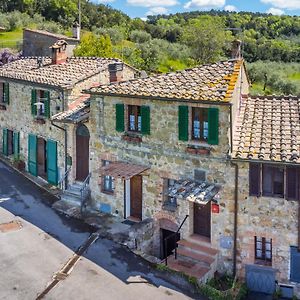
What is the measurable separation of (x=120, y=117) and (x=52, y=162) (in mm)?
6587

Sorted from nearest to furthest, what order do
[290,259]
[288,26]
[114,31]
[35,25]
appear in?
[290,259] → [114,31] → [35,25] → [288,26]

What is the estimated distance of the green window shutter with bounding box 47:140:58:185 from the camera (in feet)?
82.6

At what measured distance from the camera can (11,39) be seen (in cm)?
→ 6306

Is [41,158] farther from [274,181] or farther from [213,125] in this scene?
[274,181]

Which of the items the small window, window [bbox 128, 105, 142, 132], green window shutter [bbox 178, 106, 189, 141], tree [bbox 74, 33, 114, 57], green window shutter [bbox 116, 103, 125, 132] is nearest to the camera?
the small window

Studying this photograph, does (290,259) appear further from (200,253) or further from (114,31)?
(114,31)

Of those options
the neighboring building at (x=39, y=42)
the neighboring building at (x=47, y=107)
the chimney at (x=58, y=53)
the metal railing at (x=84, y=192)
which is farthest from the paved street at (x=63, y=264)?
the neighboring building at (x=39, y=42)

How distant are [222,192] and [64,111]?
400 inches

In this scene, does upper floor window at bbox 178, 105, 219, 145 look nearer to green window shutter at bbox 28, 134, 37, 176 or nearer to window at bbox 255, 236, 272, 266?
window at bbox 255, 236, 272, 266

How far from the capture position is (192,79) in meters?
20.0

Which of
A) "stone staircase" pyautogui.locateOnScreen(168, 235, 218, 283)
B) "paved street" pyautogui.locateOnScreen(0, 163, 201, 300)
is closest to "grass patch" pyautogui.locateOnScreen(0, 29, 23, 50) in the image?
"paved street" pyautogui.locateOnScreen(0, 163, 201, 300)

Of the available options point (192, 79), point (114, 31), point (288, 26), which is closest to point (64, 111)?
point (192, 79)

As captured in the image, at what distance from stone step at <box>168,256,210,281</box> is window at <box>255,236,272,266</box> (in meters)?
1.91

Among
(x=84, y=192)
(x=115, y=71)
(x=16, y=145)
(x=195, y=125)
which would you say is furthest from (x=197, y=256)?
(x=16, y=145)
